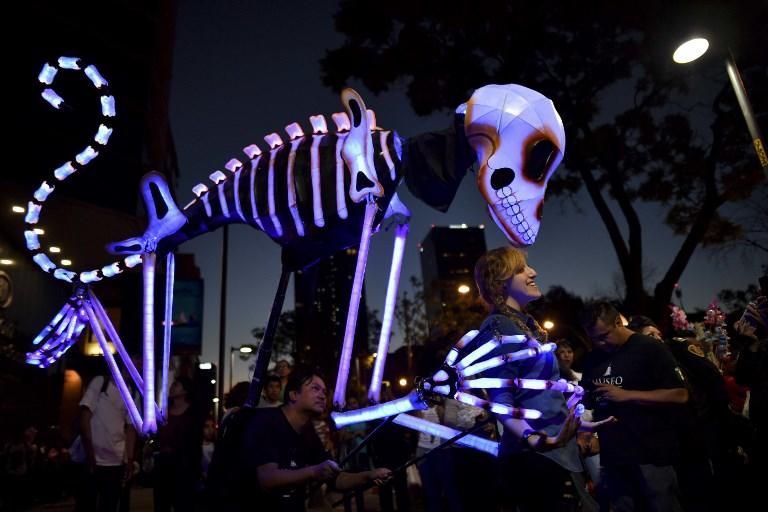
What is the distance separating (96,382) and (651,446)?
Answer: 4.98 m

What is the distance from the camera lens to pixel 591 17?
13367 mm

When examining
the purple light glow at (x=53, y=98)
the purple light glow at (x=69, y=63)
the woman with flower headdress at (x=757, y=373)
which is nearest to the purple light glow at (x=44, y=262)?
the purple light glow at (x=53, y=98)

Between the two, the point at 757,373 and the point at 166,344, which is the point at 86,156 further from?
the point at 757,373

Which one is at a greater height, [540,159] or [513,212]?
[540,159]

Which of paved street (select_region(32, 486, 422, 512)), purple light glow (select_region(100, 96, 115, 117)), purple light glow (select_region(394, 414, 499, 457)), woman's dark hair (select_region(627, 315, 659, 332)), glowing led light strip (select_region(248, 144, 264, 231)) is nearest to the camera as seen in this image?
purple light glow (select_region(394, 414, 499, 457))

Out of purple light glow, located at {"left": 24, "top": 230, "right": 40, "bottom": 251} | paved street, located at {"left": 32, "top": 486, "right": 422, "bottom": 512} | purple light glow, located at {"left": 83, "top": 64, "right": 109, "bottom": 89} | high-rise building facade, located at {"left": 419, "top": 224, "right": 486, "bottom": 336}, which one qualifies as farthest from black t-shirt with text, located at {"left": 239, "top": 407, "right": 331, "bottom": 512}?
high-rise building facade, located at {"left": 419, "top": 224, "right": 486, "bottom": 336}

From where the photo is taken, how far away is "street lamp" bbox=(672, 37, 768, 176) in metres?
7.02

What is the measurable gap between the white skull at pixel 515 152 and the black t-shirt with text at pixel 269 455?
70.9 inches

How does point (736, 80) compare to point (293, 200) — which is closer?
point (293, 200)

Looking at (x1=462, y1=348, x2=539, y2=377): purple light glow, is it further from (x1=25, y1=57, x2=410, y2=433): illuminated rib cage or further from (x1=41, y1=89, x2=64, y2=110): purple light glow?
(x1=41, y1=89, x2=64, y2=110): purple light glow

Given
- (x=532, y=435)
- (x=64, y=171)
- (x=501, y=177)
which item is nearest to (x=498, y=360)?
(x=532, y=435)

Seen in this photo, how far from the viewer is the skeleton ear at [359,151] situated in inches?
137

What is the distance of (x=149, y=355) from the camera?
3812 millimetres

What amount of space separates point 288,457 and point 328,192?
1646 millimetres
